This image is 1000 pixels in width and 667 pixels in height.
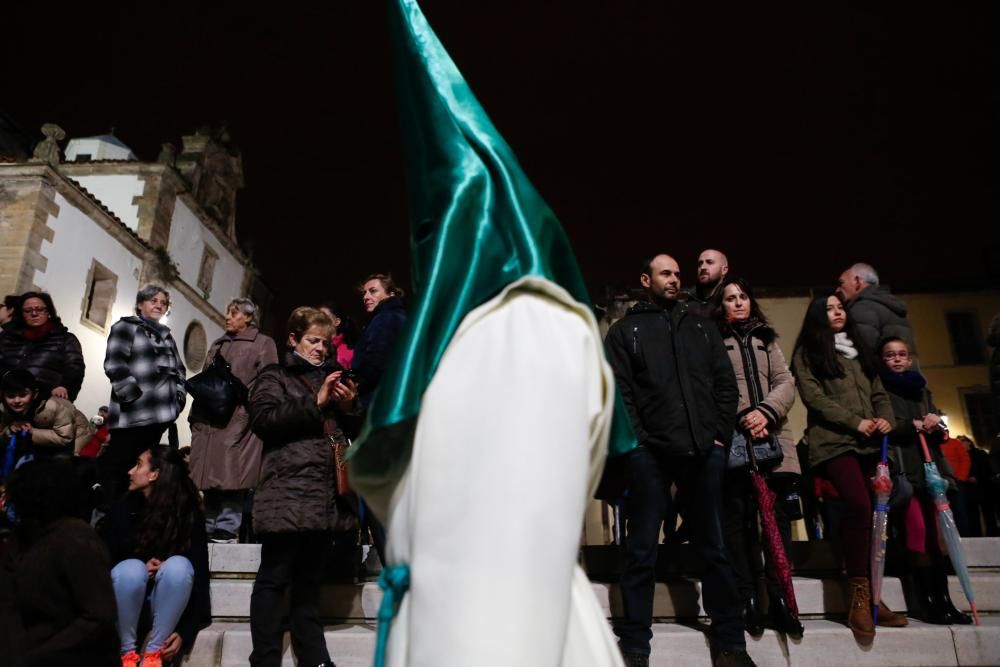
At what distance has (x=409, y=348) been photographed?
926 millimetres

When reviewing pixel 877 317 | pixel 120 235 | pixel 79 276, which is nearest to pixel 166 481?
pixel 877 317

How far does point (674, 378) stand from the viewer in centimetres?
396

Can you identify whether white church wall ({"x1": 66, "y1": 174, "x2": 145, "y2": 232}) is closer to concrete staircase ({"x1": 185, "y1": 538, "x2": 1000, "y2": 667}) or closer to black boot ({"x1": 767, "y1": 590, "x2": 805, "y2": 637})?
concrete staircase ({"x1": 185, "y1": 538, "x2": 1000, "y2": 667})

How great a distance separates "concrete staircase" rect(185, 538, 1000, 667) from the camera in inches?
150

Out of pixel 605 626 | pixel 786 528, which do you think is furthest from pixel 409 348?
pixel 786 528

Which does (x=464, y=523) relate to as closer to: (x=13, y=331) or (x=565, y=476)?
(x=565, y=476)

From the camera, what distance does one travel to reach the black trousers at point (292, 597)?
3.34 meters

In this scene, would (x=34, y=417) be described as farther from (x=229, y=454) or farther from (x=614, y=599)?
(x=614, y=599)

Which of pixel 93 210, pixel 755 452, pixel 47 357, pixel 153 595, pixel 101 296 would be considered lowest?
pixel 153 595

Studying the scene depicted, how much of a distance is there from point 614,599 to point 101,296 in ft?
60.2

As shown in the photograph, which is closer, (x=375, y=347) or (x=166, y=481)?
(x=166, y=481)

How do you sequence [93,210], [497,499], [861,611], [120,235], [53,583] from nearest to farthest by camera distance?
1. [497,499]
2. [53,583]
3. [861,611]
4. [93,210]
5. [120,235]

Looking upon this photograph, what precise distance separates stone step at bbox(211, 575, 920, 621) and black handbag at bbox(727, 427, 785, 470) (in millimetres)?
806

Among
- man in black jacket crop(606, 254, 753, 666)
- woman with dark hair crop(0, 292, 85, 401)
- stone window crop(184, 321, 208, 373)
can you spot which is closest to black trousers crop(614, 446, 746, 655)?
man in black jacket crop(606, 254, 753, 666)
